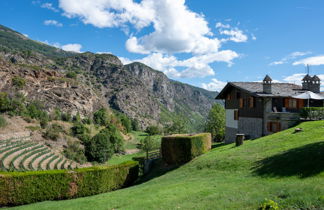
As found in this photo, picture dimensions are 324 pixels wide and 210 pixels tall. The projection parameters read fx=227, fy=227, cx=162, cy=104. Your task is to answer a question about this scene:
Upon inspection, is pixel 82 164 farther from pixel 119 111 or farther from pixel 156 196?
pixel 119 111

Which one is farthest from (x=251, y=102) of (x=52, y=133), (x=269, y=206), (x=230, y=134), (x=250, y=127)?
(x=52, y=133)

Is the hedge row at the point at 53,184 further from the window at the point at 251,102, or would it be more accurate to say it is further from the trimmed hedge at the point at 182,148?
the window at the point at 251,102

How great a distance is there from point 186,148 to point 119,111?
169 m

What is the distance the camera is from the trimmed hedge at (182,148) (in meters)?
23.7

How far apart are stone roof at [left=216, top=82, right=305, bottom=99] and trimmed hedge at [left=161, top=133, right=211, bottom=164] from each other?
34.9ft

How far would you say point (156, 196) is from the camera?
11898mm

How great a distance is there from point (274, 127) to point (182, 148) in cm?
1312

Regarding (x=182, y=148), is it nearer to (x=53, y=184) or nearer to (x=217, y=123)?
(x=53, y=184)

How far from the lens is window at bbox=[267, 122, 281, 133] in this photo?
1117 inches

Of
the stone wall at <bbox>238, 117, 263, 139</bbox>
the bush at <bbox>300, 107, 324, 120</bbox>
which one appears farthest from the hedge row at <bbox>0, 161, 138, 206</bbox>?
the bush at <bbox>300, 107, 324, 120</bbox>

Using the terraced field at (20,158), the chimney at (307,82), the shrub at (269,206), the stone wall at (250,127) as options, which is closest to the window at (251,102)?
the stone wall at (250,127)

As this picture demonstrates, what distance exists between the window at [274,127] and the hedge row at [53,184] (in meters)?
20.2

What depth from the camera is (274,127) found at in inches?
1129

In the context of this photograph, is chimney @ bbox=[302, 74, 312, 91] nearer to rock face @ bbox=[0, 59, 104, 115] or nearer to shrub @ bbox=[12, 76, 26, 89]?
rock face @ bbox=[0, 59, 104, 115]
